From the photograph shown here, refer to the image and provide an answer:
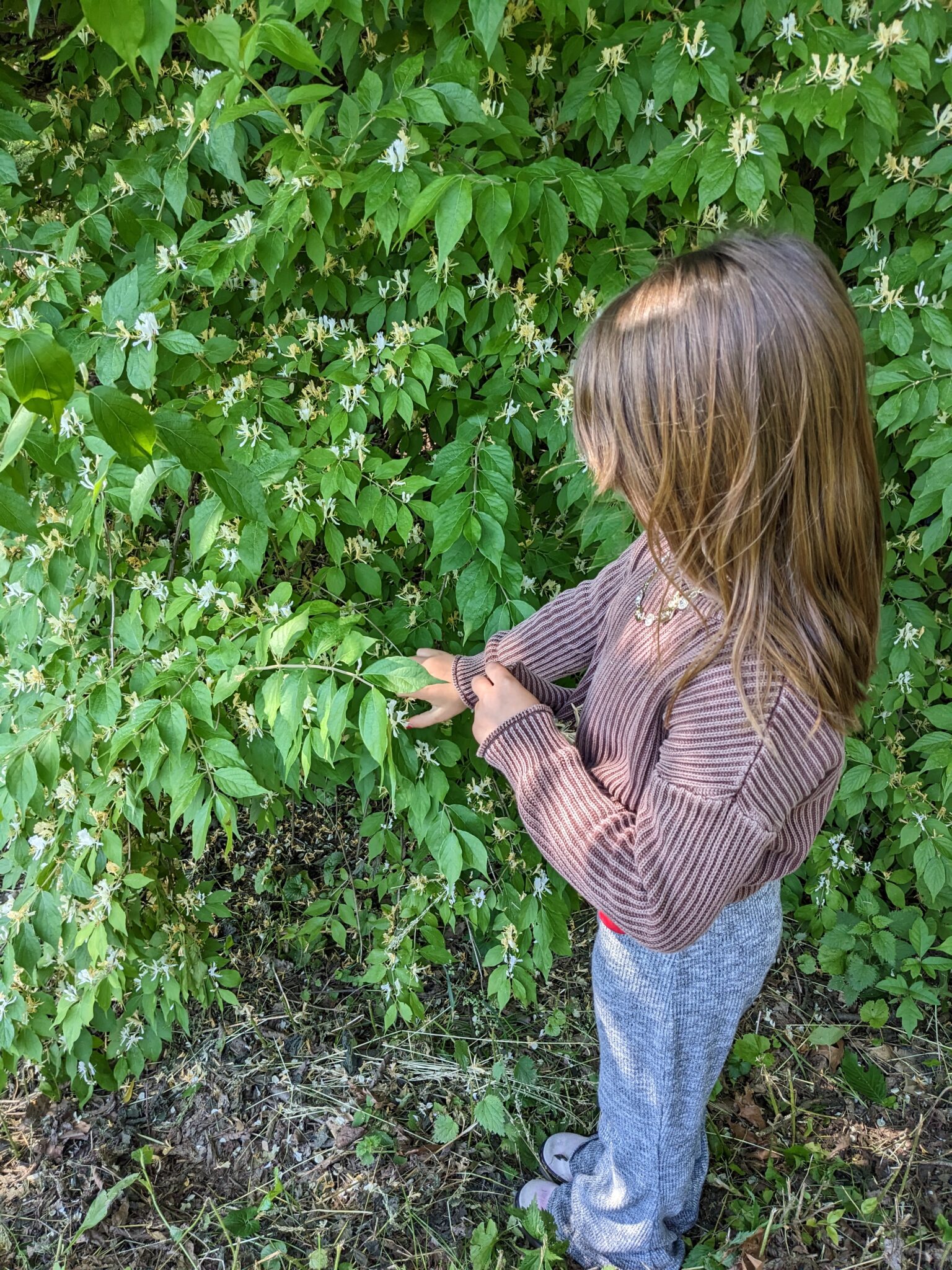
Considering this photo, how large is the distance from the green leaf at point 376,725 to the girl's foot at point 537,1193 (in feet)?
4.11

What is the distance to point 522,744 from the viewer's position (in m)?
1.30

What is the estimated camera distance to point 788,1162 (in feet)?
6.85

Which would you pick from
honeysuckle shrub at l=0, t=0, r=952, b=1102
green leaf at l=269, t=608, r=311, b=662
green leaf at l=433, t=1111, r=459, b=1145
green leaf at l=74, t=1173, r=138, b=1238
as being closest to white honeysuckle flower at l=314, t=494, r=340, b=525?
honeysuckle shrub at l=0, t=0, r=952, b=1102

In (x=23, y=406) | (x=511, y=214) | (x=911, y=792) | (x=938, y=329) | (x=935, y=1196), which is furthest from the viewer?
(x=911, y=792)

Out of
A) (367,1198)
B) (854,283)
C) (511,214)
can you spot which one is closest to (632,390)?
(511,214)

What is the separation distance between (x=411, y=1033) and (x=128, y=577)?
1.45 meters

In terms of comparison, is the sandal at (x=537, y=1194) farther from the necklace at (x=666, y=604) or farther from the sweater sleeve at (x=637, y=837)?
the necklace at (x=666, y=604)

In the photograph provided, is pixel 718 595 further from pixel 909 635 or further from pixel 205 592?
pixel 909 635

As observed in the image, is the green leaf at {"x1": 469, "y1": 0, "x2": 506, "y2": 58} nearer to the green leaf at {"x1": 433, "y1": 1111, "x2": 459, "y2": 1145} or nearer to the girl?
the girl

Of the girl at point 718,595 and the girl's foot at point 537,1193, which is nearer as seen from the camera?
the girl at point 718,595

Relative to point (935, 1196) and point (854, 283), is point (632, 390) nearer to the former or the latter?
point (854, 283)

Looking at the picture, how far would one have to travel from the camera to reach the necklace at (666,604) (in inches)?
47.1

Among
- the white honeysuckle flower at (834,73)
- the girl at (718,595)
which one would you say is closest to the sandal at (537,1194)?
the girl at (718,595)

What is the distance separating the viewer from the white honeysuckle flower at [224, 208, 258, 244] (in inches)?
57.1
